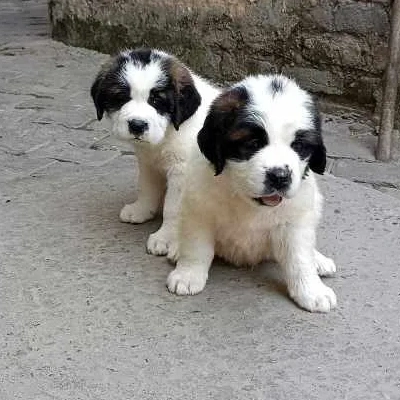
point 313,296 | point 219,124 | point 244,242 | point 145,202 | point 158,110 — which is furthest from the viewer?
point 145,202

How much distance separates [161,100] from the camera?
3818mm

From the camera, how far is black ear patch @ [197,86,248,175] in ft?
10.4

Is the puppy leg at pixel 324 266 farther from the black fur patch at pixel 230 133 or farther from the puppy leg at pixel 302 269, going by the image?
the black fur patch at pixel 230 133

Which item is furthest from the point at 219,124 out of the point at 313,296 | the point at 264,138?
the point at 313,296

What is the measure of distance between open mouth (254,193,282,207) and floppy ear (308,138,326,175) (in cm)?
21

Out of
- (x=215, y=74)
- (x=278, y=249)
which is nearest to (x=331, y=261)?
(x=278, y=249)

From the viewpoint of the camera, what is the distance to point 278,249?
139 inches

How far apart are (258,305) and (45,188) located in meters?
1.83

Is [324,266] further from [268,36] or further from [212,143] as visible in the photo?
[268,36]

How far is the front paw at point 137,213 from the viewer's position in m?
4.35

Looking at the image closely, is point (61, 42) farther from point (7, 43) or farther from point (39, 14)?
point (39, 14)

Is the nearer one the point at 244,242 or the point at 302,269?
the point at 302,269

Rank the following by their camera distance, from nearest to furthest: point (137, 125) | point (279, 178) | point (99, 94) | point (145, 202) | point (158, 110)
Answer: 1. point (279, 178)
2. point (137, 125)
3. point (158, 110)
4. point (99, 94)
5. point (145, 202)

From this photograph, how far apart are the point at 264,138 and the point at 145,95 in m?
0.89
